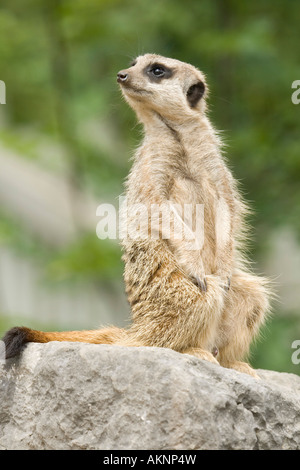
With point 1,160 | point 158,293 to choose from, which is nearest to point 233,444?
point 158,293

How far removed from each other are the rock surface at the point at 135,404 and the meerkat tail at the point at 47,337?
8cm

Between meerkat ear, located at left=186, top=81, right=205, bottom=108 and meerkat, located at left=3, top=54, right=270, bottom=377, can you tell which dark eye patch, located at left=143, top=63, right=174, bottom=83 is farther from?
meerkat ear, located at left=186, top=81, right=205, bottom=108

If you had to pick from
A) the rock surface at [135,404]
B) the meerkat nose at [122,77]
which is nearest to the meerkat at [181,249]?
the meerkat nose at [122,77]

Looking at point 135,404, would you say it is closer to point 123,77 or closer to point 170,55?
point 123,77

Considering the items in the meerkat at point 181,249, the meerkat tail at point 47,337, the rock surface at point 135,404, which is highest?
the meerkat at point 181,249

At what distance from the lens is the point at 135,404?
Result: 3.30 m

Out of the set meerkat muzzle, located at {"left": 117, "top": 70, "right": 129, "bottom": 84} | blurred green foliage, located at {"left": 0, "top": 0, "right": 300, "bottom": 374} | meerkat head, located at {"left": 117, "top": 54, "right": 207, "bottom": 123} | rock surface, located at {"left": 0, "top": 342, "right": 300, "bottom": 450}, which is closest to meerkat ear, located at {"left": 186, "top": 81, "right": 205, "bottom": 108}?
meerkat head, located at {"left": 117, "top": 54, "right": 207, "bottom": 123}

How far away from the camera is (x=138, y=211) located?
156 inches

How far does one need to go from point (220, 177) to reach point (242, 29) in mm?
3651

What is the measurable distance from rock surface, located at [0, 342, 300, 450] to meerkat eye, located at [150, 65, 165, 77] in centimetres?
163

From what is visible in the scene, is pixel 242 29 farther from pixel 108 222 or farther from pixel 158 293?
pixel 158 293

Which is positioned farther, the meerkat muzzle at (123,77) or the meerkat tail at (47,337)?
the meerkat muzzle at (123,77)

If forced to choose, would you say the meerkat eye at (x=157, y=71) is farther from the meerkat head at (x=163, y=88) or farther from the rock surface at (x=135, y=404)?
the rock surface at (x=135, y=404)

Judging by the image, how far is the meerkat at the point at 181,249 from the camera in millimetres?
3775
